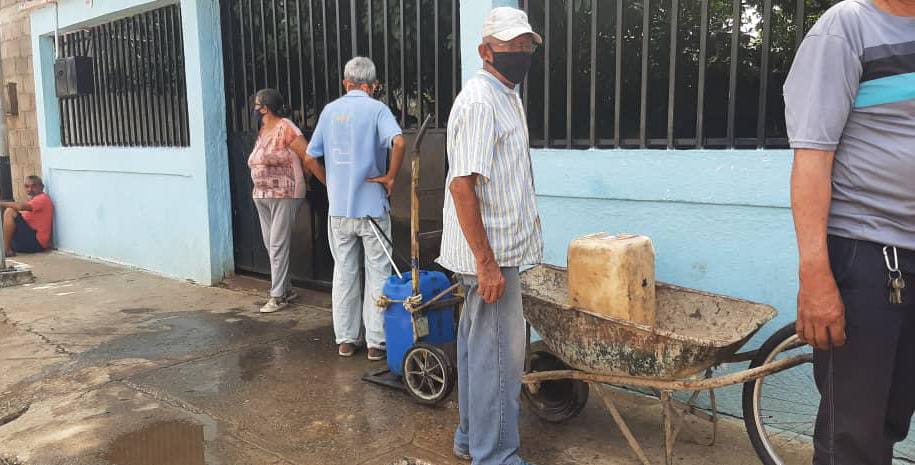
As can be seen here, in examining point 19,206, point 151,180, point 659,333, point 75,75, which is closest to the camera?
point 659,333

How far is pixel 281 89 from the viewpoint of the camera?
675 centimetres

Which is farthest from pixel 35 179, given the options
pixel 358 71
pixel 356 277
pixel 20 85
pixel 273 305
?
pixel 358 71

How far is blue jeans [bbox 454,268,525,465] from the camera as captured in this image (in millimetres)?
3129

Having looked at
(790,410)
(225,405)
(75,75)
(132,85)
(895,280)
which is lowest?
(225,405)

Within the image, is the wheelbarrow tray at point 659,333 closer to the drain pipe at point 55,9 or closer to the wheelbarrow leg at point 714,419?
the wheelbarrow leg at point 714,419

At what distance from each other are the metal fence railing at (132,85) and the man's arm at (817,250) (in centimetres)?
686

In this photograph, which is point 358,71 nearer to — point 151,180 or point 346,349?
point 346,349

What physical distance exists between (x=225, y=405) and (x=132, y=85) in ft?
18.5

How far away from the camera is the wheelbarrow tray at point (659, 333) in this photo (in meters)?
2.88

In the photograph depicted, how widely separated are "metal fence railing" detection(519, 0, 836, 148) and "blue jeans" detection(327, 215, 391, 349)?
129cm

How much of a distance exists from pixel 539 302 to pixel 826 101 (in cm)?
162

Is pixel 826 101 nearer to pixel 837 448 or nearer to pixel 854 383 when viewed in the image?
pixel 854 383

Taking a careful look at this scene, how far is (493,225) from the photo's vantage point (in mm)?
3088

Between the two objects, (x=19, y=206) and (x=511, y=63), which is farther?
(x=19, y=206)
